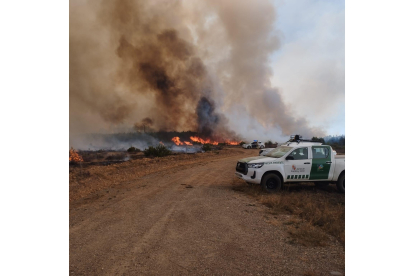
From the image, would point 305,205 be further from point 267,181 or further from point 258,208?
point 267,181

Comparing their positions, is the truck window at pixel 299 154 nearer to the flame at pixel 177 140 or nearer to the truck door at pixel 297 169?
the truck door at pixel 297 169

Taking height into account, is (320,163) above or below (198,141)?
→ below

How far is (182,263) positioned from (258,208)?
357 centimetres

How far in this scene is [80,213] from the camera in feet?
21.6

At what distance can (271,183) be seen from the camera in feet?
28.5

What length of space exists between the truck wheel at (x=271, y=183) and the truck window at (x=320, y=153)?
168 centimetres

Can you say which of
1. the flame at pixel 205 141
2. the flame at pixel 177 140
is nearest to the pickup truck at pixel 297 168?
the flame at pixel 177 140

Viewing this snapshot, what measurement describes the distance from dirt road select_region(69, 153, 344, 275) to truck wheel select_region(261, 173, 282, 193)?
4.24ft

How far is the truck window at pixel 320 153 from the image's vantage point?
873cm

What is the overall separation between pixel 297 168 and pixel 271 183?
111cm

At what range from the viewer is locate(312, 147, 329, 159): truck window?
8.73m

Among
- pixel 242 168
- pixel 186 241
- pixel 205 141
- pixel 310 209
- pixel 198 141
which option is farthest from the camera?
pixel 205 141

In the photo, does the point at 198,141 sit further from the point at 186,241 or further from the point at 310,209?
the point at 186,241

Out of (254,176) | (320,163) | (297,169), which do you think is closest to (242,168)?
(254,176)
